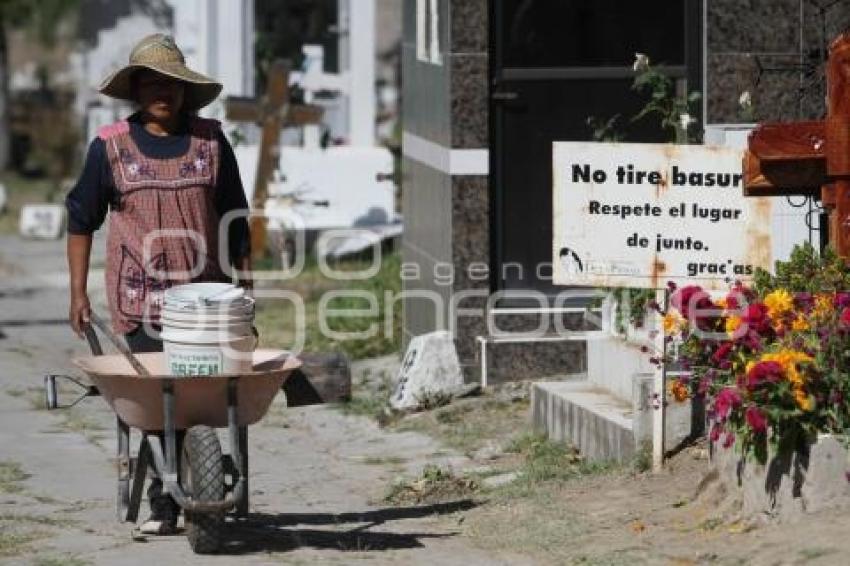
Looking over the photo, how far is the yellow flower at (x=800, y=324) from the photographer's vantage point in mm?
7730

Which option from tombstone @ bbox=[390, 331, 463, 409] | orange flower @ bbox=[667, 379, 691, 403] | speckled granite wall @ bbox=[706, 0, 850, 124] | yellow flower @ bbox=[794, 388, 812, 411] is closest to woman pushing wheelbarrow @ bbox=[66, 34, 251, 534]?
orange flower @ bbox=[667, 379, 691, 403]

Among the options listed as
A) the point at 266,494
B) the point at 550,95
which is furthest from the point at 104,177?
the point at 550,95

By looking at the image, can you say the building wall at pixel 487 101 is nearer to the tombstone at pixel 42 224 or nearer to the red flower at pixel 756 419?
the red flower at pixel 756 419

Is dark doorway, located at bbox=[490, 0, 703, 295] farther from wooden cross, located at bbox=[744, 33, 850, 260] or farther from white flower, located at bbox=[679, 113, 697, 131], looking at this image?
wooden cross, located at bbox=[744, 33, 850, 260]

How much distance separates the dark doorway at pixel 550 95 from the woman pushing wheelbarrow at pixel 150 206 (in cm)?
388

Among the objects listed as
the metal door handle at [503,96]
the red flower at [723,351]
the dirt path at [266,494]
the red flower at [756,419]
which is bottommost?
the dirt path at [266,494]

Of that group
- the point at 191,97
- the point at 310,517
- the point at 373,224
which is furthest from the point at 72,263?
the point at 373,224

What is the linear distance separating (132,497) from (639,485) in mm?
2185

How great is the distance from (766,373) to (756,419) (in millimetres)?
171

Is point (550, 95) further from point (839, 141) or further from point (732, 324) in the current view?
point (732, 324)

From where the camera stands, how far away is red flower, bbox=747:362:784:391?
743 centimetres

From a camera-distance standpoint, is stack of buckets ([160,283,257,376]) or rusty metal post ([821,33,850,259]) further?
rusty metal post ([821,33,850,259])

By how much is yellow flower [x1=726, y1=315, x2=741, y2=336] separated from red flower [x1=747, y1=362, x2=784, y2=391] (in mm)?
427

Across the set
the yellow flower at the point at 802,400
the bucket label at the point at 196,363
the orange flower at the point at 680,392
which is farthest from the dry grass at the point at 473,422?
the yellow flower at the point at 802,400
